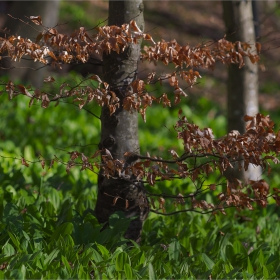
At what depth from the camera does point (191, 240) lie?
411 cm

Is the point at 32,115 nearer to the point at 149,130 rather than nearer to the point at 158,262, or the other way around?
the point at 149,130

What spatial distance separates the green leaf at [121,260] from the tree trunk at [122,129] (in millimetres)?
528

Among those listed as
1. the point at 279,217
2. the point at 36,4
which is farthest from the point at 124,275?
the point at 36,4

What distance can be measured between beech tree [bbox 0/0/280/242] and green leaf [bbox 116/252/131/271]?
0.47 metres

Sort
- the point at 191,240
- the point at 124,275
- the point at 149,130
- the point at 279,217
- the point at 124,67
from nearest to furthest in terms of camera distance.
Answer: the point at 124,275
the point at 124,67
the point at 191,240
the point at 279,217
the point at 149,130

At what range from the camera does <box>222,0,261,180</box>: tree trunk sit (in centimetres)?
553

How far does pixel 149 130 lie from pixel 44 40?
5289mm

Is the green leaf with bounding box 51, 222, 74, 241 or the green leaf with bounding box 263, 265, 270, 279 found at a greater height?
the green leaf with bounding box 51, 222, 74, 241

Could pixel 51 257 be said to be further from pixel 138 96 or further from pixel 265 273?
pixel 265 273

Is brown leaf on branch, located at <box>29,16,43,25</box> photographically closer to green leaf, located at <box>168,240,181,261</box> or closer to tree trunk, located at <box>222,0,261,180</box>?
green leaf, located at <box>168,240,181,261</box>

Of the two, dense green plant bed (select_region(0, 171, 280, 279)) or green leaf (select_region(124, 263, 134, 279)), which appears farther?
dense green plant bed (select_region(0, 171, 280, 279))

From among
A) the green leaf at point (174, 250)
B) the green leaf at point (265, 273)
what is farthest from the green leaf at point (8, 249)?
the green leaf at point (265, 273)

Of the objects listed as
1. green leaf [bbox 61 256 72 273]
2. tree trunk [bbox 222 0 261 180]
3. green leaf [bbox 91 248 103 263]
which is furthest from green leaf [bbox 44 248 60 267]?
tree trunk [bbox 222 0 261 180]

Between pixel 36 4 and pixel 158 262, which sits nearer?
pixel 158 262
